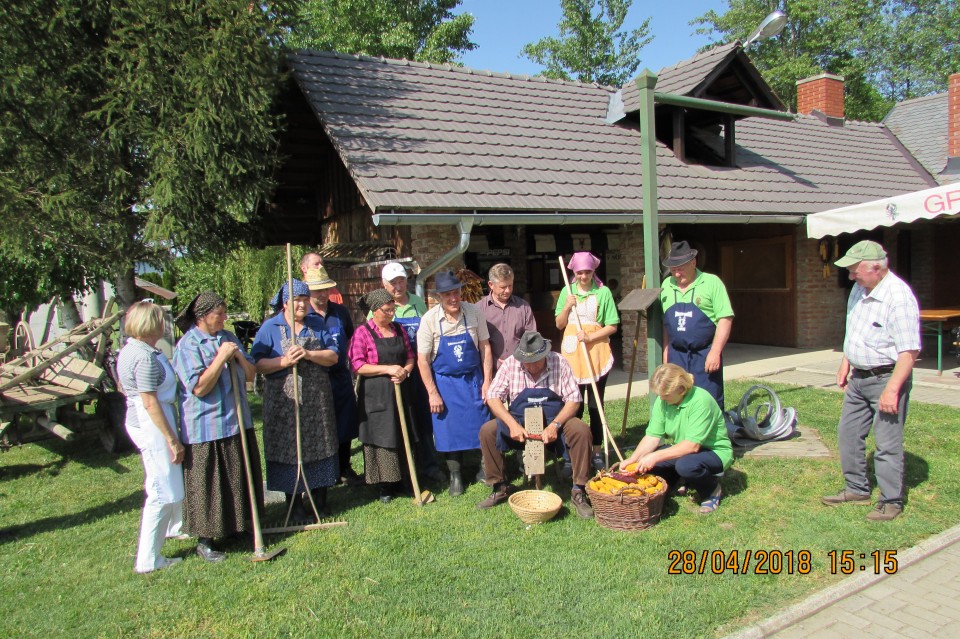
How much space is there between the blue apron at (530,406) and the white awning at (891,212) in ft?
19.5

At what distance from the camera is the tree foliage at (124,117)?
6727 millimetres

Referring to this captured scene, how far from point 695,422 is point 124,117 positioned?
6.57 m

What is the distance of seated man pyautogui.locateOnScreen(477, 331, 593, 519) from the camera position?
4.45m

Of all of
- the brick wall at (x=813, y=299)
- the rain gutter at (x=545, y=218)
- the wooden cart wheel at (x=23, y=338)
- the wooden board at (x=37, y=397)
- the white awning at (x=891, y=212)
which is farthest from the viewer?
the brick wall at (x=813, y=299)

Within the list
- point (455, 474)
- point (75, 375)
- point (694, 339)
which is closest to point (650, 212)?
point (694, 339)

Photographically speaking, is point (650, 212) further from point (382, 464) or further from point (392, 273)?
point (382, 464)

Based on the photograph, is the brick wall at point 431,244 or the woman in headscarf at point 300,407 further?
the brick wall at point 431,244

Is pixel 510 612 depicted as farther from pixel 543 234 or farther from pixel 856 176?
pixel 856 176

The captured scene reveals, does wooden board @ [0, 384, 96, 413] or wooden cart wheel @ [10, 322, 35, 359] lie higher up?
wooden cart wheel @ [10, 322, 35, 359]

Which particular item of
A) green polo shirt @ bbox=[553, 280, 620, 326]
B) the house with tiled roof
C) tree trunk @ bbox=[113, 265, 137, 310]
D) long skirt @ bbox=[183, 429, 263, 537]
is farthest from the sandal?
tree trunk @ bbox=[113, 265, 137, 310]

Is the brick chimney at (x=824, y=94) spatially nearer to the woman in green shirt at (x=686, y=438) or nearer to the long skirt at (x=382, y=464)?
the woman in green shirt at (x=686, y=438)

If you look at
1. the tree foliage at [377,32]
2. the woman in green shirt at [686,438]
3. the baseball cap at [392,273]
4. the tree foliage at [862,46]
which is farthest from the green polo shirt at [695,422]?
the tree foliage at [862,46]

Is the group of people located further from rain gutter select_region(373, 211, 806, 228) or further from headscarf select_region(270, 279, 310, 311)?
rain gutter select_region(373, 211, 806, 228)

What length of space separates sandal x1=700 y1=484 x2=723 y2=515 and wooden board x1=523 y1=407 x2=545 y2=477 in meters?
1.09
